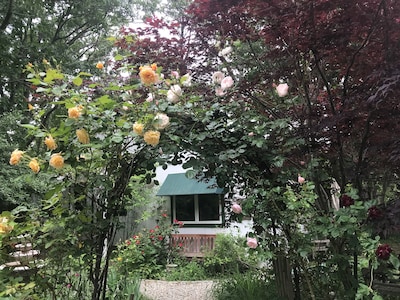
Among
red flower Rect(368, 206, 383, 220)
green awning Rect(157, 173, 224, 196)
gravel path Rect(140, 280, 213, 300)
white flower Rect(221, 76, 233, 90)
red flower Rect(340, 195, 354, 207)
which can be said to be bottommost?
gravel path Rect(140, 280, 213, 300)

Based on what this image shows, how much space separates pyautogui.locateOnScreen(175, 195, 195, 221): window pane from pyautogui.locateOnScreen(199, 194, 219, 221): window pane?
1.02 ft

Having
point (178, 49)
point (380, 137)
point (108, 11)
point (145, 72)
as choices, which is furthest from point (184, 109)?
point (108, 11)

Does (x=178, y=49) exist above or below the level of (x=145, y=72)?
above

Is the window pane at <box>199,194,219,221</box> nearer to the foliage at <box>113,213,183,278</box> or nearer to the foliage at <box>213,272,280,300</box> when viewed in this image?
the foliage at <box>113,213,183,278</box>

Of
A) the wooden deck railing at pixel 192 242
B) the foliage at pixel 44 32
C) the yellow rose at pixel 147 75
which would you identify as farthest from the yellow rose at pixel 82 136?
the foliage at pixel 44 32

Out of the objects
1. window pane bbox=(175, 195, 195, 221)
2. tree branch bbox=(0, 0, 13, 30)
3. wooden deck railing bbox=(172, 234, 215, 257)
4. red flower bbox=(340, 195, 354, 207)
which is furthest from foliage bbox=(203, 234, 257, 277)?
tree branch bbox=(0, 0, 13, 30)

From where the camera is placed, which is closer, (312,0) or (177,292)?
(312,0)

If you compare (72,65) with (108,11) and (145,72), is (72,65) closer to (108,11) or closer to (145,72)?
(108,11)

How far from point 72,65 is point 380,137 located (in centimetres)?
827

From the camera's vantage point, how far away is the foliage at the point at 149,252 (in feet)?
21.5

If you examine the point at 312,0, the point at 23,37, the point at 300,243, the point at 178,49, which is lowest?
the point at 300,243

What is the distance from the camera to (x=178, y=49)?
12.8 feet

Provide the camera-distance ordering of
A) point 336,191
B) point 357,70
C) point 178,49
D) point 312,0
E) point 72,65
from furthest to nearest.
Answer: point 72,65 < point 178,49 < point 336,191 < point 357,70 < point 312,0

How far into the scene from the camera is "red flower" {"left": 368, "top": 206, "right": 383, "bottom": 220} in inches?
70.1
